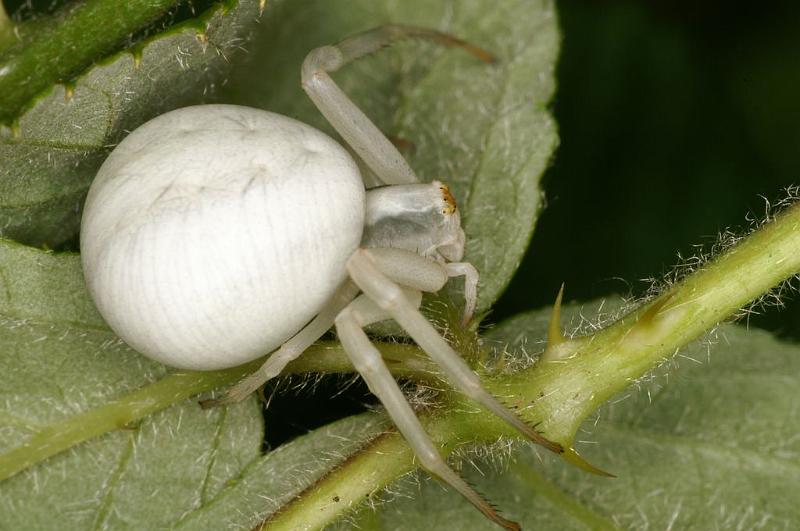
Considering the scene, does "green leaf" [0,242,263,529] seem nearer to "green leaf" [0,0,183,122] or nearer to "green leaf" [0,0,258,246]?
"green leaf" [0,0,258,246]

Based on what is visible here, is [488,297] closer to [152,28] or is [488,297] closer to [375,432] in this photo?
[375,432]

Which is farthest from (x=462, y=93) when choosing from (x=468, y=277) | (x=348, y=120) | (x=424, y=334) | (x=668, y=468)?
(x=668, y=468)

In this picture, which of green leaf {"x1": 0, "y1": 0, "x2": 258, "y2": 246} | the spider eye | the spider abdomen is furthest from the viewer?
the spider eye

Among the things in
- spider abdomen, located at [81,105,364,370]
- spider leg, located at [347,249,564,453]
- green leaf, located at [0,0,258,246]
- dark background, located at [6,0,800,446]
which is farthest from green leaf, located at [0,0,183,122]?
dark background, located at [6,0,800,446]

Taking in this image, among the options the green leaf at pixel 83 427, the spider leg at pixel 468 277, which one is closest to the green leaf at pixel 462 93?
the spider leg at pixel 468 277

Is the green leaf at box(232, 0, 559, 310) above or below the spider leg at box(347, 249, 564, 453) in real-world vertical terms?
above

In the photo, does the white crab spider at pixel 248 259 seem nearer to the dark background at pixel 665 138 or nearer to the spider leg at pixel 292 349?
the spider leg at pixel 292 349
